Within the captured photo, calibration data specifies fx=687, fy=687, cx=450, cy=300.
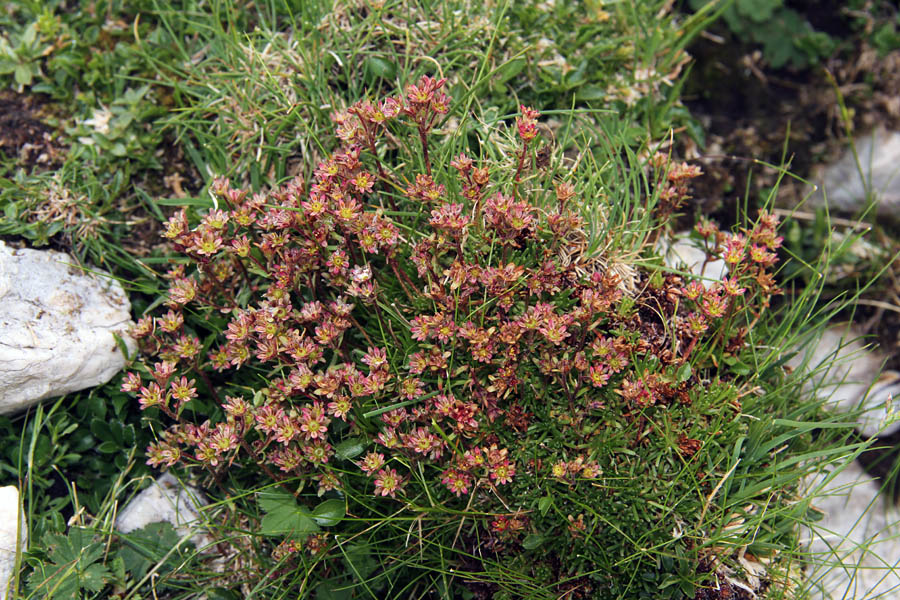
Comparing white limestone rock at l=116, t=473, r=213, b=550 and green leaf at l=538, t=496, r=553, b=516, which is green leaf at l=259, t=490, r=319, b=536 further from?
green leaf at l=538, t=496, r=553, b=516

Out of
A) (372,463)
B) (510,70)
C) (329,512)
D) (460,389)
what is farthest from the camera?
(510,70)

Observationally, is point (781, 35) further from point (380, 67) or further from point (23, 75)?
point (23, 75)

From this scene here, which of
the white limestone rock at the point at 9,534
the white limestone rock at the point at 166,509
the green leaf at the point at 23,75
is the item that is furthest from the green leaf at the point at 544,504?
the green leaf at the point at 23,75

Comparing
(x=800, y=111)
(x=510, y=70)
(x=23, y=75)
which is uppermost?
(x=510, y=70)

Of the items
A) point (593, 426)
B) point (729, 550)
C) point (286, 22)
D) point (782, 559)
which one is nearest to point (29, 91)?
point (286, 22)

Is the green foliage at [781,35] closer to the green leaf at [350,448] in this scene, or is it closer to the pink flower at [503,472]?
the pink flower at [503,472]

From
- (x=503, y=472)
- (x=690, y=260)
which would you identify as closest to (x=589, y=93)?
(x=690, y=260)
